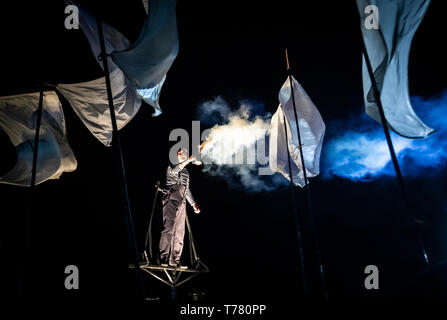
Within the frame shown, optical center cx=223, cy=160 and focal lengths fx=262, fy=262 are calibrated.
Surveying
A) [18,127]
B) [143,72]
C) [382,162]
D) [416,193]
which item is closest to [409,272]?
[416,193]

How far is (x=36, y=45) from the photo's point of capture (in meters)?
5.18

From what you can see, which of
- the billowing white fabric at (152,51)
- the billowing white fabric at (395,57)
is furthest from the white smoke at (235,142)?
the billowing white fabric at (152,51)

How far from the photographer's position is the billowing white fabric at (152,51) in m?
3.39

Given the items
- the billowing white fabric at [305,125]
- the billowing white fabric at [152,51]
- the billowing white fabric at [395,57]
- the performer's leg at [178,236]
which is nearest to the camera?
the billowing white fabric at [152,51]

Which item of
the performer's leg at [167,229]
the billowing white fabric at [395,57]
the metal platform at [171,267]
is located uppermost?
the billowing white fabric at [395,57]

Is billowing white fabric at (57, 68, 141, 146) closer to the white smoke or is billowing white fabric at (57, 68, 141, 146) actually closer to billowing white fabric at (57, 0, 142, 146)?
billowing white fabric at (57, 0, 142, 146)

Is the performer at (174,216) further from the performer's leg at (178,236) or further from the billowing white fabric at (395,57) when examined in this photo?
the billowing white fabric at (395,57)

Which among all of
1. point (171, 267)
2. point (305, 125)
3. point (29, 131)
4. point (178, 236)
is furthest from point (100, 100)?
point (305, 125)

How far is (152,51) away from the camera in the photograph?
11.7 ft

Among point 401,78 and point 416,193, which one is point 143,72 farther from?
point 416,193

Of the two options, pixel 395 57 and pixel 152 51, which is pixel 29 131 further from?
pixel 395 57

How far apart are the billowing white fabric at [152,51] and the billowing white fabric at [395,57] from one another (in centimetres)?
285

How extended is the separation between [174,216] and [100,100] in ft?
9.32

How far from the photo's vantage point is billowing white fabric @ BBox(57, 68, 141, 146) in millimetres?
5188
